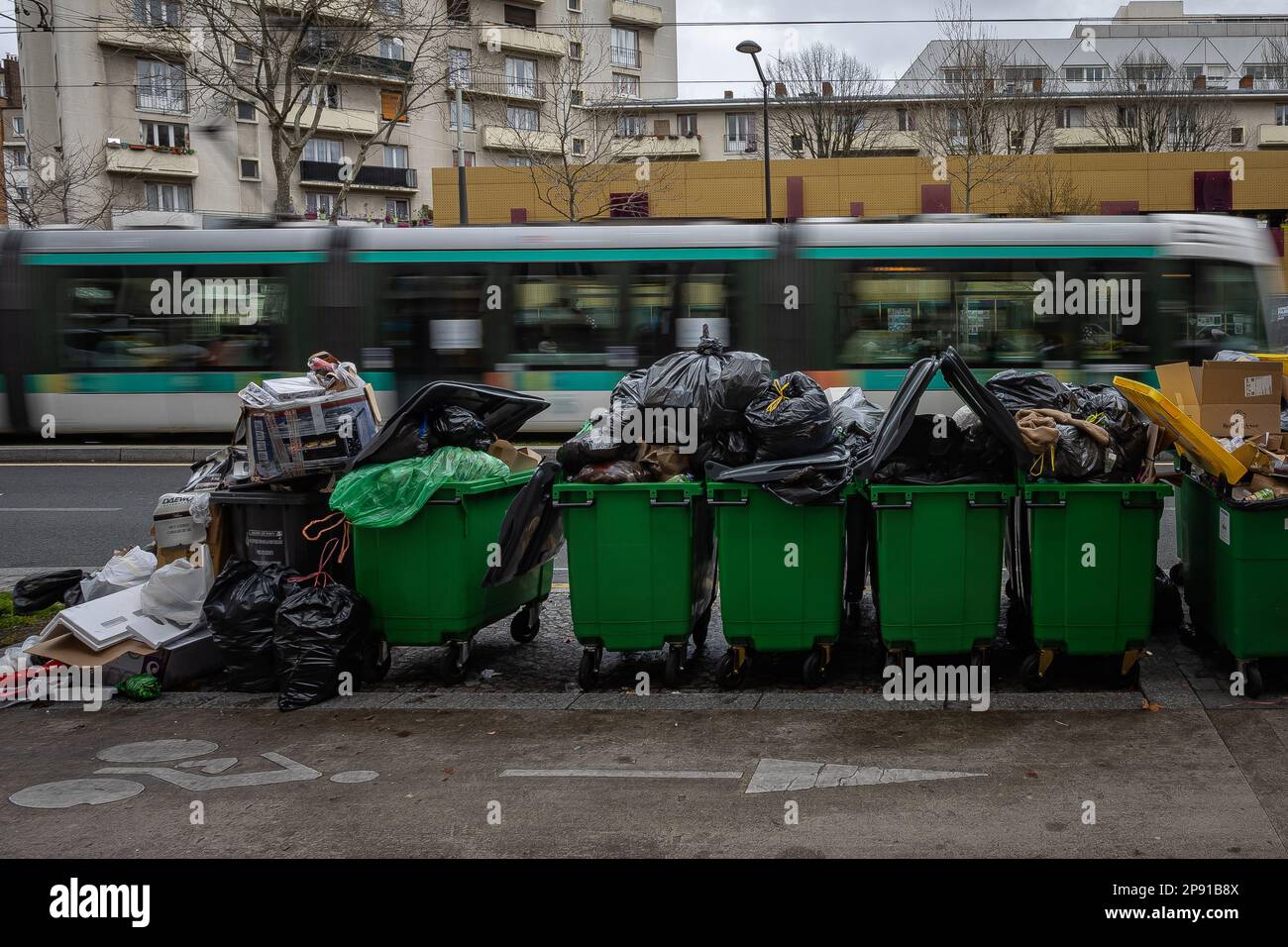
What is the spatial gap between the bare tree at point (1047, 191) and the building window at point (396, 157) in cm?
2748

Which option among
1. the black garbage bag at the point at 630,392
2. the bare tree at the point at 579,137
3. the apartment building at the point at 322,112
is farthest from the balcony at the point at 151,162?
the black garbage bag at the point at 630,392

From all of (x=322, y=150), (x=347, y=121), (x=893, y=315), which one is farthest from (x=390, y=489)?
(x=322, y=150)

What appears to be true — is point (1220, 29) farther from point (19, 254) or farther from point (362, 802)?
point (362, 802)

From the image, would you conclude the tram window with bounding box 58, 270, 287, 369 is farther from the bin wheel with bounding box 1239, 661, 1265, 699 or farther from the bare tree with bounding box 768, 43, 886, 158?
the bare tree with bounding box 768, 43, 886, 158

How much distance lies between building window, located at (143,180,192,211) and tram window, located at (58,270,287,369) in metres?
30.6

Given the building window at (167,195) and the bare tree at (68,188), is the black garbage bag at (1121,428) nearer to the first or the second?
the bare tree at (68,188)

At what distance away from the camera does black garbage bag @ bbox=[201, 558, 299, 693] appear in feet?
18.6

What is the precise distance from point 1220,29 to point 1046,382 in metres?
64.3

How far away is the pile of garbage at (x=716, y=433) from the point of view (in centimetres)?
541

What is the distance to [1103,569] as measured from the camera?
5.28m

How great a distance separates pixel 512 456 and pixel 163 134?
43.9 meters

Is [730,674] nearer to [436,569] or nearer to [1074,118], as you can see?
[436,569]

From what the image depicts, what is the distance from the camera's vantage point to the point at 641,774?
15.0 ft

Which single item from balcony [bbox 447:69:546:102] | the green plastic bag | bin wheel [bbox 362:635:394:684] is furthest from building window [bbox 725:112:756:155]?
bin wheel [bbox 362:635:394:684]
